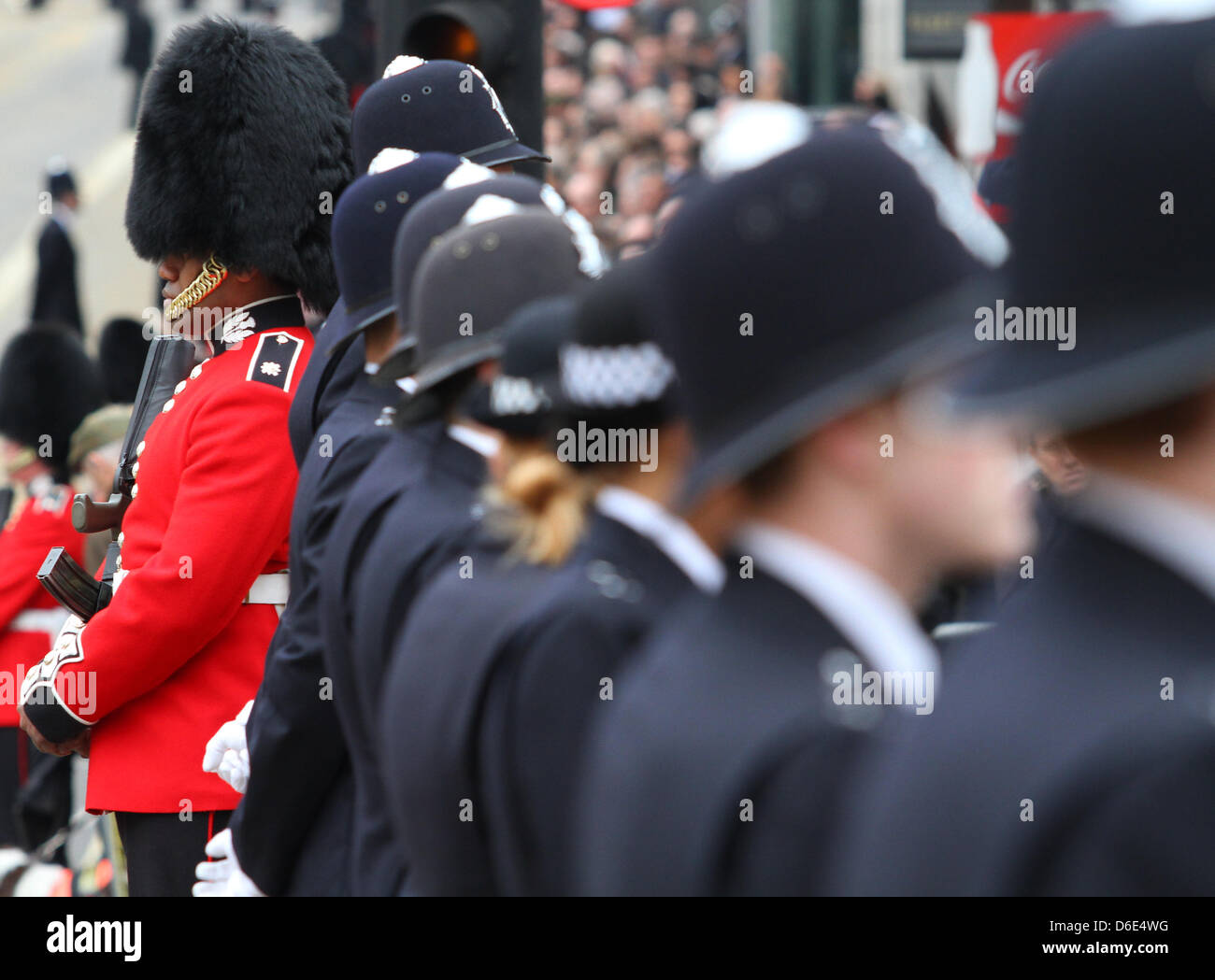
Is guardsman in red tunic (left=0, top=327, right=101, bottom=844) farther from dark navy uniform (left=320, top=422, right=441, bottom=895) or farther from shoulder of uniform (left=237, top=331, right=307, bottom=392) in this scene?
dark navy uniform (left=320, top=422, right=441, bottom=895)

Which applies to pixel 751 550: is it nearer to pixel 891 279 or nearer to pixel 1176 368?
pixel 891 279

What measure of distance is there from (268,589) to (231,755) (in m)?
0.34

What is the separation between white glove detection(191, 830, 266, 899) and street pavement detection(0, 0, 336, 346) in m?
12.2

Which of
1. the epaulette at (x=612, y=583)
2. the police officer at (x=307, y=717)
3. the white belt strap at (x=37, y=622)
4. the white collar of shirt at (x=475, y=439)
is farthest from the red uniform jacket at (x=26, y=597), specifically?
the epaulette at (x=612, y=583)

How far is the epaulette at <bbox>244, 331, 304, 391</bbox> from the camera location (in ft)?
11.6

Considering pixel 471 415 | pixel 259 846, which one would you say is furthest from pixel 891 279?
pixel 259 846

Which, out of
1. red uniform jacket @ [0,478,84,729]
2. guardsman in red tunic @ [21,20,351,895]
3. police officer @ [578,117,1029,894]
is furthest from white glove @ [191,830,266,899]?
red uniform jacket @ [0,478,84,729]

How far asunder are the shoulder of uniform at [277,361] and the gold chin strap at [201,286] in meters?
0.21

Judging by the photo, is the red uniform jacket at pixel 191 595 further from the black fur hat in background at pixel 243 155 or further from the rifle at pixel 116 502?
the black fur hat in background at pixel 243 155

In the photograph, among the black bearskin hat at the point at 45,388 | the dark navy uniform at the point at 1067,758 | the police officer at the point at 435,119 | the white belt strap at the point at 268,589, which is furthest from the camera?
the black bearskin hat at the point at 45,388

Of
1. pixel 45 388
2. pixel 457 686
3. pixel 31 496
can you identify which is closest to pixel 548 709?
pixel 457 686

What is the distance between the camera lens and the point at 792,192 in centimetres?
152

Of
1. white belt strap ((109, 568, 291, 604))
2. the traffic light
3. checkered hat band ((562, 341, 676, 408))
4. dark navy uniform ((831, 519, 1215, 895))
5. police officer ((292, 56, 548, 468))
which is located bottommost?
white belt strap ((109, 568, 291, 604))

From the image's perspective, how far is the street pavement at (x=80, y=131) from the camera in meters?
17.6
